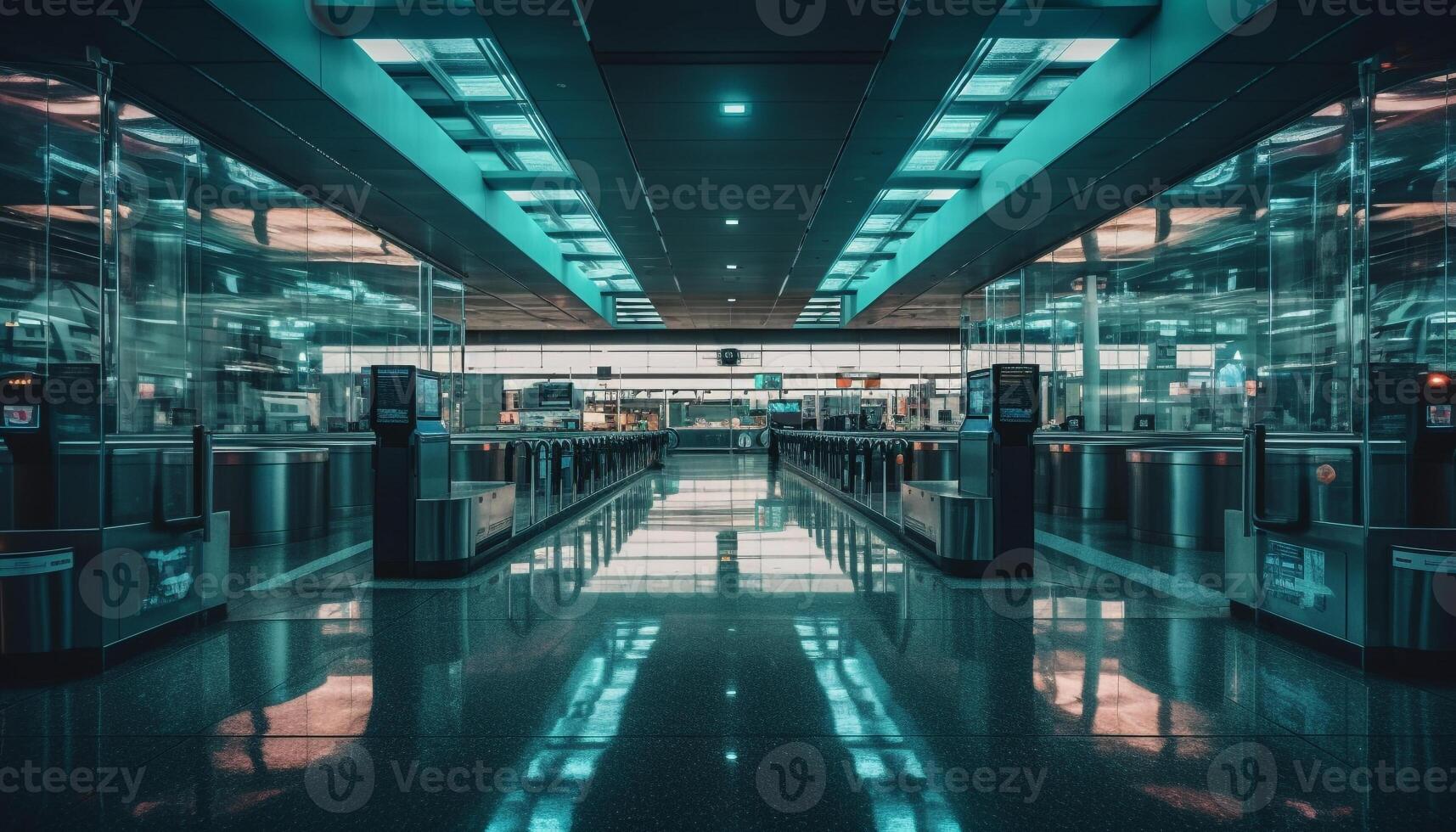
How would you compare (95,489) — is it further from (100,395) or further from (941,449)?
(941,449)

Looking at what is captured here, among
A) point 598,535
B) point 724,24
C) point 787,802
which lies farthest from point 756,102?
point 787,802

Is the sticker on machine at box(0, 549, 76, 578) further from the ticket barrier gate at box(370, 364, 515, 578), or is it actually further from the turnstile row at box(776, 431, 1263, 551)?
the turnstile row at box(776, 431, 1263, 551)

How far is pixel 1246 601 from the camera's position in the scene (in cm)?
515

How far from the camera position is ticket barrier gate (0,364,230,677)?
4.05 m

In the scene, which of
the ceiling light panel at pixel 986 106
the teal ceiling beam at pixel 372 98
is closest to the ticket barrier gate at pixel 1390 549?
the ceiling light panel at pixel 986 106

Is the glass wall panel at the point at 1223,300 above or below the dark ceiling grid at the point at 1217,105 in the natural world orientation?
below

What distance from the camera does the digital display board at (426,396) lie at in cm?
669

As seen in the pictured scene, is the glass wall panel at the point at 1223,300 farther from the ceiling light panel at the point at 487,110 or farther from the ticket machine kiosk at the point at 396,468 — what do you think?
the ceiling light panel at the point at 487,110

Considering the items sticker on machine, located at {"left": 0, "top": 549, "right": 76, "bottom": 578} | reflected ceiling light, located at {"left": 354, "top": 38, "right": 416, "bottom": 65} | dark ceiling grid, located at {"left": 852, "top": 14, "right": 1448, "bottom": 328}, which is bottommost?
sticker on machine, located at {"left": 0, "top": 549, "right": 76, "bottom": 578}

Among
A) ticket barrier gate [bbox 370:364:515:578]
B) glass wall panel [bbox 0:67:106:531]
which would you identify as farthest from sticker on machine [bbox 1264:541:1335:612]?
glass wall panel [bbox 0:67:106:531]

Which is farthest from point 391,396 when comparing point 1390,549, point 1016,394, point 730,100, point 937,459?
point 937,459

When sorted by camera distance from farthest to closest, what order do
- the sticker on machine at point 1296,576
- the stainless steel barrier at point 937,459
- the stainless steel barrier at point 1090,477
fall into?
the stainless steel barrier at point 937,459
the stainless steel barrier at point 1090,477
the sticker on machine at point 1296,576

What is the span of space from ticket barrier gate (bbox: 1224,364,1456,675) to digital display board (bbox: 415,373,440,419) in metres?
6.10

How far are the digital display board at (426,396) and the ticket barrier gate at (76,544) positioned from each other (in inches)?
73.8
